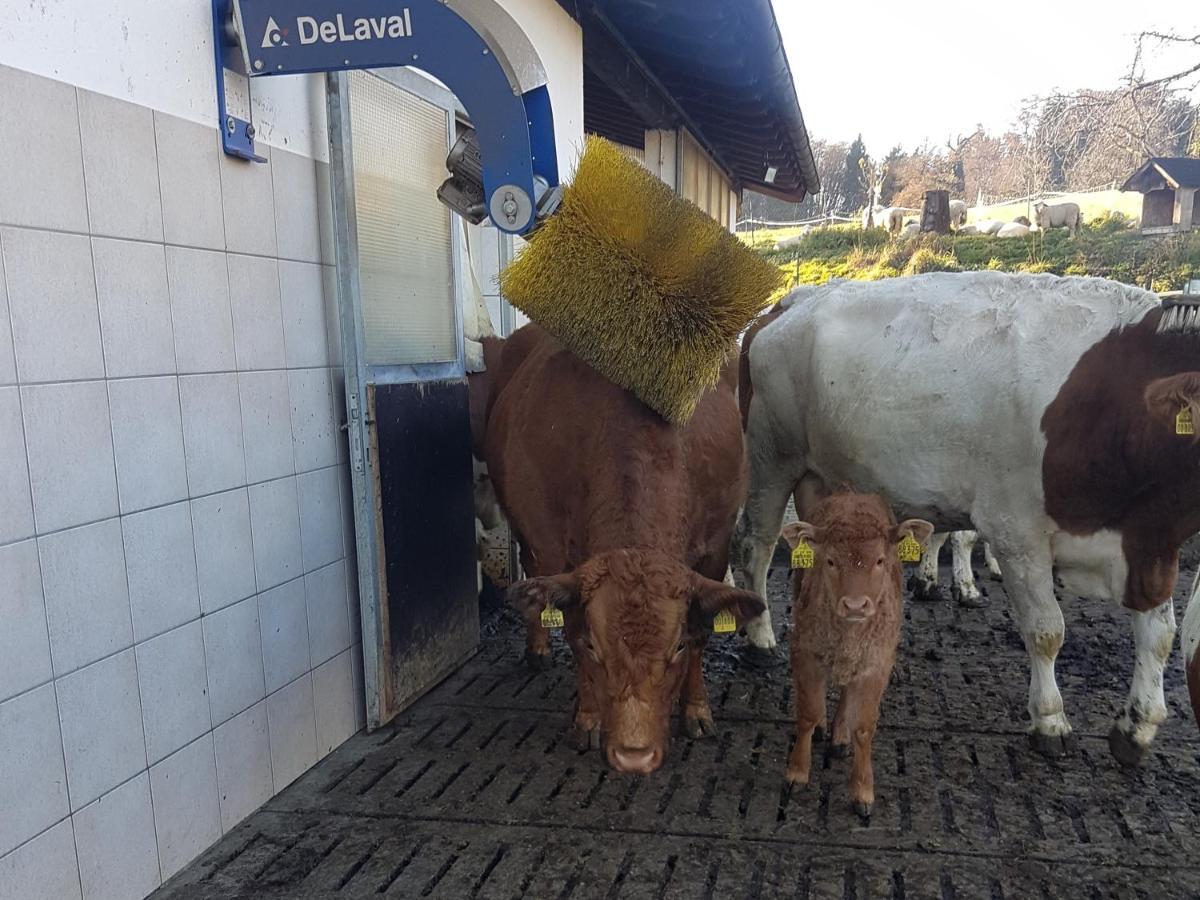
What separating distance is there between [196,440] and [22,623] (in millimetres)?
839

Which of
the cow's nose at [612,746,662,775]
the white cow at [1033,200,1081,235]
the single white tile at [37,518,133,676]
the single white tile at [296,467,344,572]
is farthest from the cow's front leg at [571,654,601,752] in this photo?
the white cow at [1033,200,1081,235]

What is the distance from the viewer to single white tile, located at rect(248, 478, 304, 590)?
11.1 ft

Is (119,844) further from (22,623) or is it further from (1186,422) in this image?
(1186,422)

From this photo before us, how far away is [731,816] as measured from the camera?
3322mm

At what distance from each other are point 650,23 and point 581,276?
141 inches

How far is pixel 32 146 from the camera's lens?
244 cm

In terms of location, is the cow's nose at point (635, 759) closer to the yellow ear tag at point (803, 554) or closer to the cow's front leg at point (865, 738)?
the cow's front leg at point (865, 738)

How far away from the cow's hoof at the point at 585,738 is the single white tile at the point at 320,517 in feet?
4.29

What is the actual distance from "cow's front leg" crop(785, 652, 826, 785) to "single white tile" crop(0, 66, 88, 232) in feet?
9.43

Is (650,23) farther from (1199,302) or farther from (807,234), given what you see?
(807,234)

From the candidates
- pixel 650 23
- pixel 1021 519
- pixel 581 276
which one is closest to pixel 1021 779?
pixel 1021 519

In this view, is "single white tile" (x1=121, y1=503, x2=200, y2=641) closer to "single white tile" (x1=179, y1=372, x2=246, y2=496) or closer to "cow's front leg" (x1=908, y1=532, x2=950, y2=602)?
"single white tile" (x1=179, y1=372, x2=246, y2=496)

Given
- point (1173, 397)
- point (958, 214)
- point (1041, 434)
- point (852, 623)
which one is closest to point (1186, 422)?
point (1173, 397)

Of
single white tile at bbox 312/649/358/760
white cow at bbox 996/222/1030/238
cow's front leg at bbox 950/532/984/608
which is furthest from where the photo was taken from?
white cow at bbox 996/222/1030/238
